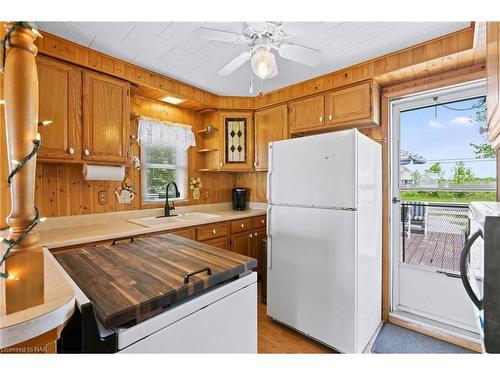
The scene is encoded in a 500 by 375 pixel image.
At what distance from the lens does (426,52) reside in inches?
74.4

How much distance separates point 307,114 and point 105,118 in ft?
6.57

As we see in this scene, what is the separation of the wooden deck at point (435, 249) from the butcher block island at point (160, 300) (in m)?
2.04

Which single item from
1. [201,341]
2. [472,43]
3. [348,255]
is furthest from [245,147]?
[201,341]

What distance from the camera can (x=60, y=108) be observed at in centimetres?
185

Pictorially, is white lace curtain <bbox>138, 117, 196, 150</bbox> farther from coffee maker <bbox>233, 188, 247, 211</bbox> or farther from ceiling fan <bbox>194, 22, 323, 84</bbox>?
ceiling fan <bbox>194, 22, 323, 84</bbox>

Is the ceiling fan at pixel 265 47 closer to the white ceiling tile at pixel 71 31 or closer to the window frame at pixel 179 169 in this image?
the white ceiling tile at pixel 71 31

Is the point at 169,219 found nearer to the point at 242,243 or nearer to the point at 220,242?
the point at 220,242

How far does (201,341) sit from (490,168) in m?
2.53

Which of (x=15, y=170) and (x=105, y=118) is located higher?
(x=105, y=118)

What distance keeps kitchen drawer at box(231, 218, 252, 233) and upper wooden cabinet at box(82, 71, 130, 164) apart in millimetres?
1335

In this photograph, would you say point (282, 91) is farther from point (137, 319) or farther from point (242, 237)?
point (137, 319)

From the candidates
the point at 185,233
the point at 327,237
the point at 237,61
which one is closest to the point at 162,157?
the point at 185,233

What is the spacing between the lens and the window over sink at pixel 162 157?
2.74m

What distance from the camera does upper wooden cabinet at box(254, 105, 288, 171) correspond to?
2898 mm
